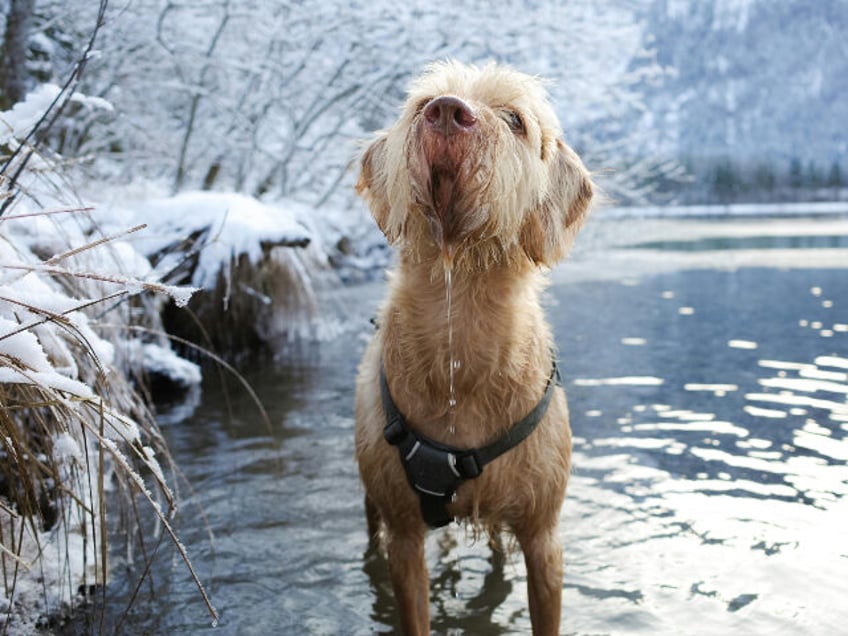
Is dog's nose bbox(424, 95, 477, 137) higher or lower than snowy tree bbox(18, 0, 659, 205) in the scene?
lower

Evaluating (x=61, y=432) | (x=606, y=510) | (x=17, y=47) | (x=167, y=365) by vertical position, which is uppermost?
(x=17, y=47)

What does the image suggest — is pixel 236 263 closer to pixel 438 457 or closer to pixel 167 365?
pixel 167 365

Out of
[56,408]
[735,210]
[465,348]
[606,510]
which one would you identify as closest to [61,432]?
[56,408]

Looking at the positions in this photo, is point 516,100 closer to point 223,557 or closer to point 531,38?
point 223,557

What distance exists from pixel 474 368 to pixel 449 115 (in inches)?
39.6

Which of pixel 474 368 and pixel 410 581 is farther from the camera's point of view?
pixel 410 581

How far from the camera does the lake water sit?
3582mm

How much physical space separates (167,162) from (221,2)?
2746mm

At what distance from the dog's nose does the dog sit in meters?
0.27

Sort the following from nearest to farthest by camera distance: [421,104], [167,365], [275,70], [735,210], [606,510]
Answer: [421,104] < [606,510] < [167,365] < [275,70] < [735,210]

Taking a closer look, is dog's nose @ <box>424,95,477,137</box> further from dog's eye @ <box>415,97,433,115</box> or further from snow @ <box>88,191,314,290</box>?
snow @ <box>88,191,314,290</box>

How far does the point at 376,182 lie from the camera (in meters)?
2.81

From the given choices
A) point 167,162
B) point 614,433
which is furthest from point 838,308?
point 167,162

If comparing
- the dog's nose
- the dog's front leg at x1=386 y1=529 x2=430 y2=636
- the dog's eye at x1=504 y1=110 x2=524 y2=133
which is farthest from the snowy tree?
the dog's nose
